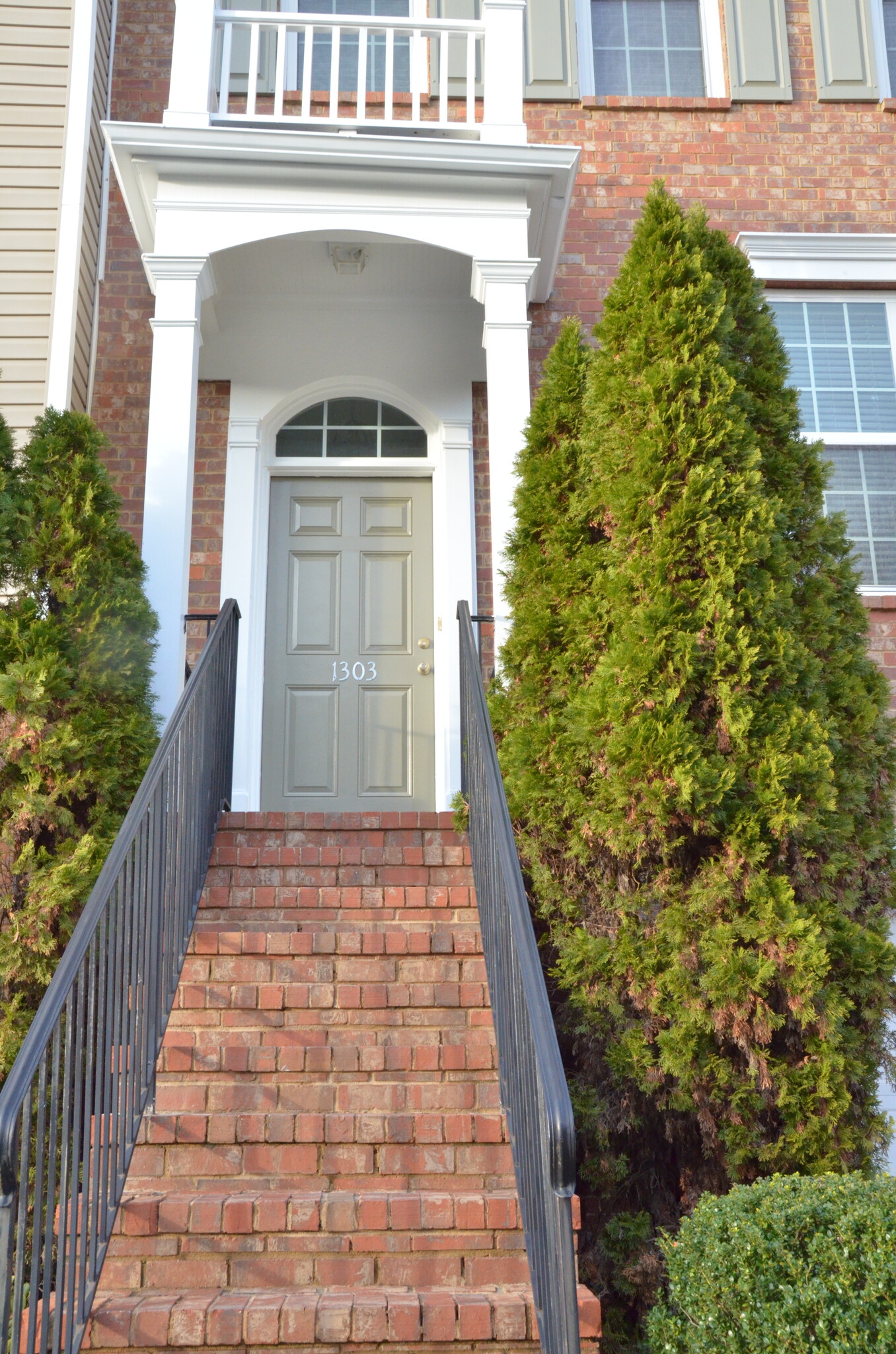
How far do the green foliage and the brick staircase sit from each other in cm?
28

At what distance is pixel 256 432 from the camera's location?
661 centimetres

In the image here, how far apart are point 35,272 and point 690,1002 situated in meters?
5.16

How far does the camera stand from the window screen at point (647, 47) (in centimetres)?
734

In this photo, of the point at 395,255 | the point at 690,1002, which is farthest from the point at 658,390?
the point at 395,255

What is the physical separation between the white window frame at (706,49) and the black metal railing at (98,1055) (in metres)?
5.09

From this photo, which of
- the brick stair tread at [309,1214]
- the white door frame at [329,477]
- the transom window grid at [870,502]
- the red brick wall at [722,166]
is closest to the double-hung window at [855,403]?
the transom window grid at [870,502]

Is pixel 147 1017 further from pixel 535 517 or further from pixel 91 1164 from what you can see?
pixel 535 517

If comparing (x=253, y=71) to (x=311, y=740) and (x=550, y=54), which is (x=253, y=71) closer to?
(x=550, y=54)

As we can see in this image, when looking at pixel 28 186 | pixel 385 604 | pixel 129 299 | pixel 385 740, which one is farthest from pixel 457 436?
pixel 28 186

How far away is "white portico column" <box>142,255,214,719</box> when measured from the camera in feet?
16.3

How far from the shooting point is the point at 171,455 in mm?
5203

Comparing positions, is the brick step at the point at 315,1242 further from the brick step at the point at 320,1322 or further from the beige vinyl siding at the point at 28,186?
the beige vinyl siding at the point at 28,186

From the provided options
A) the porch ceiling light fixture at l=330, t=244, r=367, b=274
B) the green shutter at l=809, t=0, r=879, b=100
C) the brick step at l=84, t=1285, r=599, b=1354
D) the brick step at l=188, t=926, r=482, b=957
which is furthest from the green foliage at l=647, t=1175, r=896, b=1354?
the green shutter at l=809, t=0, r=879, b=100

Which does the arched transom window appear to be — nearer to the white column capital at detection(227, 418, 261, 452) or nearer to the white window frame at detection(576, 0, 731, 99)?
the white column capital at detection(227, 418, 261, 452)
